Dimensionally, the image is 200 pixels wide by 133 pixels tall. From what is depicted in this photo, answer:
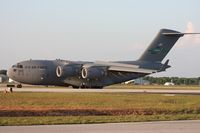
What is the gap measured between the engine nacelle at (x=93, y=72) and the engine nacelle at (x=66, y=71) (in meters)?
1.07

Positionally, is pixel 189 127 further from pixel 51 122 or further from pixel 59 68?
pixel 59 68

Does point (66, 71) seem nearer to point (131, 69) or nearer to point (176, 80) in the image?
point (131, 69)

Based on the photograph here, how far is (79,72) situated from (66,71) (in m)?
1.83

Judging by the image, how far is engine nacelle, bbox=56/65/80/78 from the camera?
58688 millimetres

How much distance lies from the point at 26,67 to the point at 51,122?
138 feet

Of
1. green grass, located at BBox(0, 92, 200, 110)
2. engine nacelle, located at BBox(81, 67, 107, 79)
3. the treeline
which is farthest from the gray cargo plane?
the treeline

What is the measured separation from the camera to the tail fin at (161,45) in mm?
63688

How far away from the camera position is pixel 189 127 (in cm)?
1586

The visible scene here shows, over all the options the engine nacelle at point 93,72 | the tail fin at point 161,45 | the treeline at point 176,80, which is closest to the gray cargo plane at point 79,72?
the engine nacelle at point 93,72

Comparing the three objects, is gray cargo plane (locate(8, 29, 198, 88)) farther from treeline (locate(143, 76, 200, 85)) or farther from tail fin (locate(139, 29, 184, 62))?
treeline (locate(143, 76, 200, 85))

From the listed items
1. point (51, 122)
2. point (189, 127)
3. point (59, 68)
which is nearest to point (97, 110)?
point (51, 122)

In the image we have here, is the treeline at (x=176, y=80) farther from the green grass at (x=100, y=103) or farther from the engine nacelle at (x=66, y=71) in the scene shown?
the green grass at (x=100, y=103)

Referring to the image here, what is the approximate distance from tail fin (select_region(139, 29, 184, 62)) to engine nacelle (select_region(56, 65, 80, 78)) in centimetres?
964

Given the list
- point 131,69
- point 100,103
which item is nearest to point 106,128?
point 100,103
